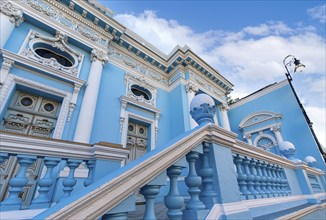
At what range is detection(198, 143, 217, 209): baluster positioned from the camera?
1222mm

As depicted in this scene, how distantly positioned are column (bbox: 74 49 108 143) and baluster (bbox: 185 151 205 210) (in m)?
3.51

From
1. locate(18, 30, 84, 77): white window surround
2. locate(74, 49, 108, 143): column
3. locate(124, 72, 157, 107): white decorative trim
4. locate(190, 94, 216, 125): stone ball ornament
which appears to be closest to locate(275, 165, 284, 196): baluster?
locate(190, 94, 216, 125): stone ball ornament

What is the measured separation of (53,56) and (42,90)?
1.49 m

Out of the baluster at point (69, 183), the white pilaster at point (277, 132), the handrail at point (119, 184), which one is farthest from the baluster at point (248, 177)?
the white pilaster at point (277, 132)

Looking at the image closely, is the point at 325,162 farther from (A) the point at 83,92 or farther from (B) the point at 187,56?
(A) the point at 83,92

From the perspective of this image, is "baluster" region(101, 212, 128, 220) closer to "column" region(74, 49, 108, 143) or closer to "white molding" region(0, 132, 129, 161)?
"white molding" region(0, 132, 129, 161)

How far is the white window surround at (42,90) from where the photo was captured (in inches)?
139

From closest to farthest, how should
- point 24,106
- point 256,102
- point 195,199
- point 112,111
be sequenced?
point 195,199 < point 24,106 < point 112,111 < point 256,102

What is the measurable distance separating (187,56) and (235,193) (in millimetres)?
6937

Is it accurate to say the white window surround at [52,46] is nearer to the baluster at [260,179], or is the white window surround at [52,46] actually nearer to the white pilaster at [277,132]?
the baluster at [260,179]

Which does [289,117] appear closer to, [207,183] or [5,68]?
[207,183]

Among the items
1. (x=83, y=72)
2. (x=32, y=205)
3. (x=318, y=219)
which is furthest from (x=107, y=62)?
(x=318, y=219)

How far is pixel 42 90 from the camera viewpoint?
161 inches

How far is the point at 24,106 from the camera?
3.94 meters
